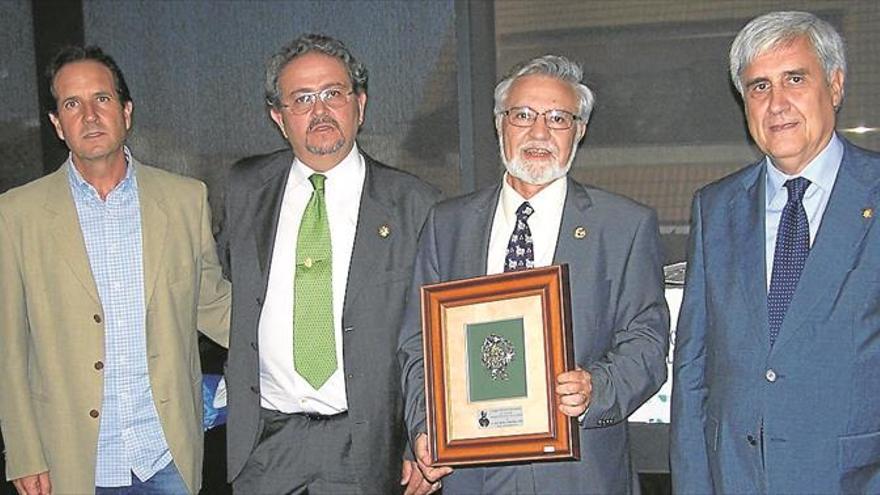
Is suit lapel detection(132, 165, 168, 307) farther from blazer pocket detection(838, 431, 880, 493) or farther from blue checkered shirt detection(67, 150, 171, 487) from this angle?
blazer pocket detection(838, 431, 880, 493)

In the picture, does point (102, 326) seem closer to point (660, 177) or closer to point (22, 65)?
point (22, 65)

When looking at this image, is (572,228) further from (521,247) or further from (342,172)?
(342,172)

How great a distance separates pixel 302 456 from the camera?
132 inches

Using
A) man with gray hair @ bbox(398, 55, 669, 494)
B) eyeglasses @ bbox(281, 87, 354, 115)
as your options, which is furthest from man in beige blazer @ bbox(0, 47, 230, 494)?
man with gray hair @ bbox(398, 55, 669, 494)

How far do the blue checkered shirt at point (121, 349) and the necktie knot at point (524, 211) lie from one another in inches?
46.9

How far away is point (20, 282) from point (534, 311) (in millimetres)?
1606

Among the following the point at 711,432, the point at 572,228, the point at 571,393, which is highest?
the point at 572,228

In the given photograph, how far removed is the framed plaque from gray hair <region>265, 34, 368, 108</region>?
0.87m

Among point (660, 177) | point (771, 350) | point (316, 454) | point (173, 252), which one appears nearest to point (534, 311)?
point (771, 350)

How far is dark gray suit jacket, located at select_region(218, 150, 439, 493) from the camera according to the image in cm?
335

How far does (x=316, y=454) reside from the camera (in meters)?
3.34

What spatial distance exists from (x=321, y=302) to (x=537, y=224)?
71 centimetres

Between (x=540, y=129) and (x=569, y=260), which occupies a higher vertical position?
(x=540, y=129)

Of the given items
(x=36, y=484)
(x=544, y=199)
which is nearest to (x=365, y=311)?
(x=544, y=199)
